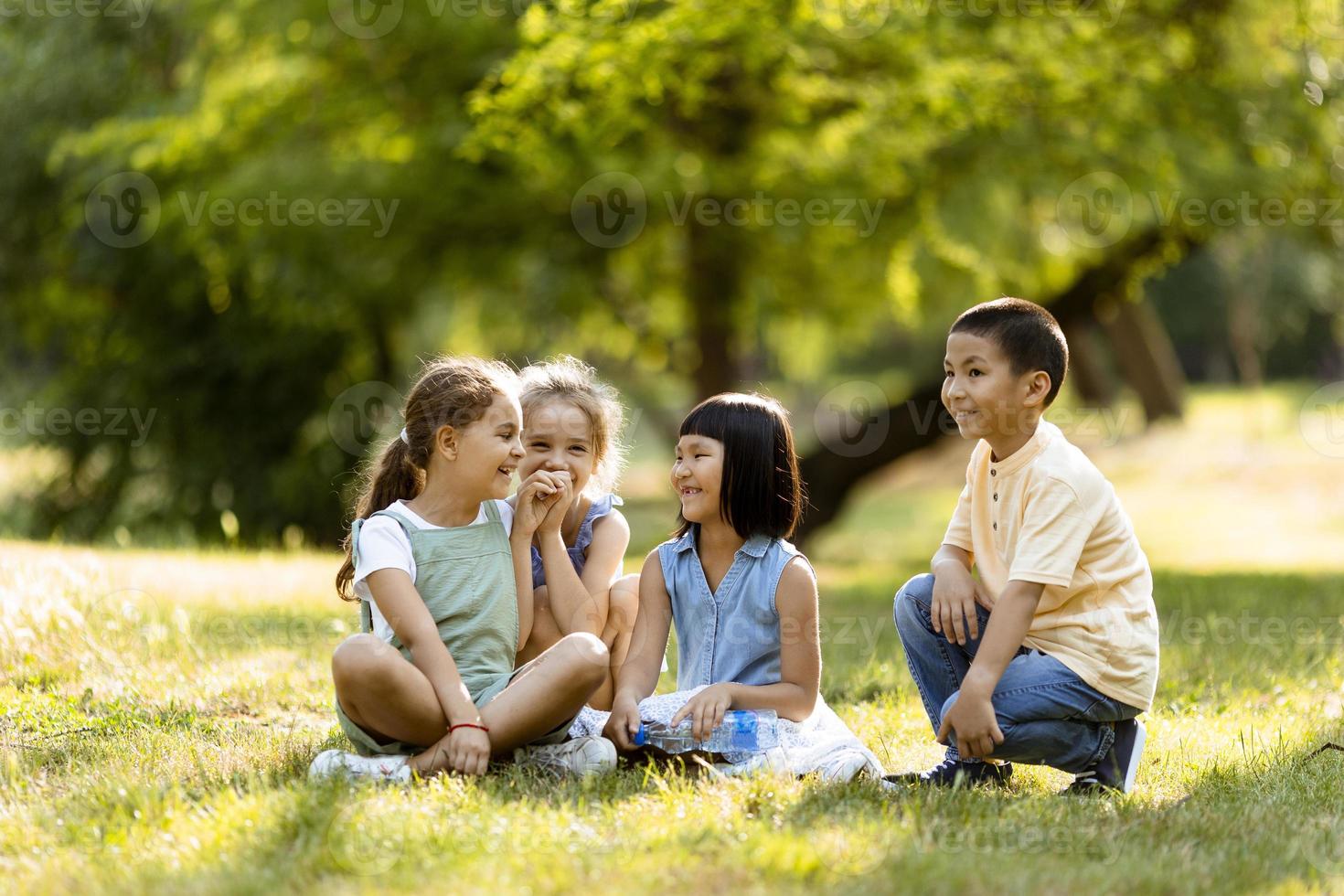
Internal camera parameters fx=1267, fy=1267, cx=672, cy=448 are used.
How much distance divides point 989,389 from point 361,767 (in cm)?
200

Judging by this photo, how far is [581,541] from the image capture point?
4.12 metres

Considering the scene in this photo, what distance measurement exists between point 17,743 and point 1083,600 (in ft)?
10.3

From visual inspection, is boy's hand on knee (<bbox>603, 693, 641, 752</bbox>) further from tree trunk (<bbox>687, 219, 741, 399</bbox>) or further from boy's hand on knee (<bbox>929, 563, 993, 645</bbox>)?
tree trunk (<bbox>687, 219, 741, 399</bbox>)

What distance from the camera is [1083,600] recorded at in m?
3.53

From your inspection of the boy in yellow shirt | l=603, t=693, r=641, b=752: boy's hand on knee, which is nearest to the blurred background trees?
the boy in yellow shirt

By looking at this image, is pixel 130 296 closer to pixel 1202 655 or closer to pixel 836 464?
pixel 836 464

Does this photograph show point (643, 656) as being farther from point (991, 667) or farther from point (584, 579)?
point (991, 667)

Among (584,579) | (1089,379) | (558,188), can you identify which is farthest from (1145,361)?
(584,579)

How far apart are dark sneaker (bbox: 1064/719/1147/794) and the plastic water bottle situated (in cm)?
84

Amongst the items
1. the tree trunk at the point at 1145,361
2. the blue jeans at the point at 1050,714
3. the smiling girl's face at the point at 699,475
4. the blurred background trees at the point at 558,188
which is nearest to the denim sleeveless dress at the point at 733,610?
the smiling girl's face at the point at 699,475

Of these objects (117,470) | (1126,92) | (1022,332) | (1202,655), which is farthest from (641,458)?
(1022,332)

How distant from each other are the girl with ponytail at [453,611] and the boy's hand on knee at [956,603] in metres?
0.98

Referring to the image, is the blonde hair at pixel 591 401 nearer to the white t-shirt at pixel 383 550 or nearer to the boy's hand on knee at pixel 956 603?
the white t-shirt at pixel 383 550

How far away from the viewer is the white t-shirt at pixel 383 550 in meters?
3.51
